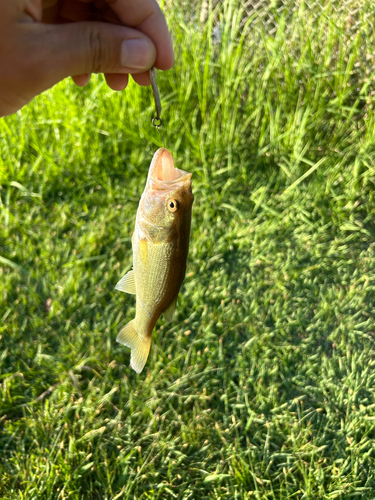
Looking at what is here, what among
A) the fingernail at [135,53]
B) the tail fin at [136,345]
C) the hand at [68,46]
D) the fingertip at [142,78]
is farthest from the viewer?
the fingertip at [142,78]

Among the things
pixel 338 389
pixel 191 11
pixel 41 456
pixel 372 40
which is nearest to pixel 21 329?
pixel 41 456

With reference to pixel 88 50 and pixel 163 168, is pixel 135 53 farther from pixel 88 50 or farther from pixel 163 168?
pixel 163 168

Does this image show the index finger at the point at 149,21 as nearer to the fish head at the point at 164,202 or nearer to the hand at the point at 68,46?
the hand at the point at 68,46

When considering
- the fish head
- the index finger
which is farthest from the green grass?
the index finger

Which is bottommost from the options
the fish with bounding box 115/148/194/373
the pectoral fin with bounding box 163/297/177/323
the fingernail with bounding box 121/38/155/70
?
the pectoral fin with bounding box 163/297/177/323

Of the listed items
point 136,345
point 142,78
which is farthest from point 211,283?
point 142,78

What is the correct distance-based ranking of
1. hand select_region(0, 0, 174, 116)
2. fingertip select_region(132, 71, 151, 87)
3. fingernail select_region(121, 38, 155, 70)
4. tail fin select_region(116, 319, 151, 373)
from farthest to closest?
fingertip select_region(132, 71, 151, 87) → tail fin select_region(116, 319, 151, 373) → fingernail select_region(121, 38, 155, 70) → hand select_region(0, 0, 174, 116)

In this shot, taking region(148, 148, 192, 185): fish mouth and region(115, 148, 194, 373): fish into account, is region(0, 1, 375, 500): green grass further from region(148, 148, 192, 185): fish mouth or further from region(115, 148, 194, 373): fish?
region(148, 148, 192, 185): fish mouth

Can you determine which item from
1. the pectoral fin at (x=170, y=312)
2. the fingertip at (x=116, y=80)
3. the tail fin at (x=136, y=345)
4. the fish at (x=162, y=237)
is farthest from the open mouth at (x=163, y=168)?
the fingertip at (x=116, y=80)

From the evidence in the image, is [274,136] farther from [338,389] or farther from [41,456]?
[41,456]
